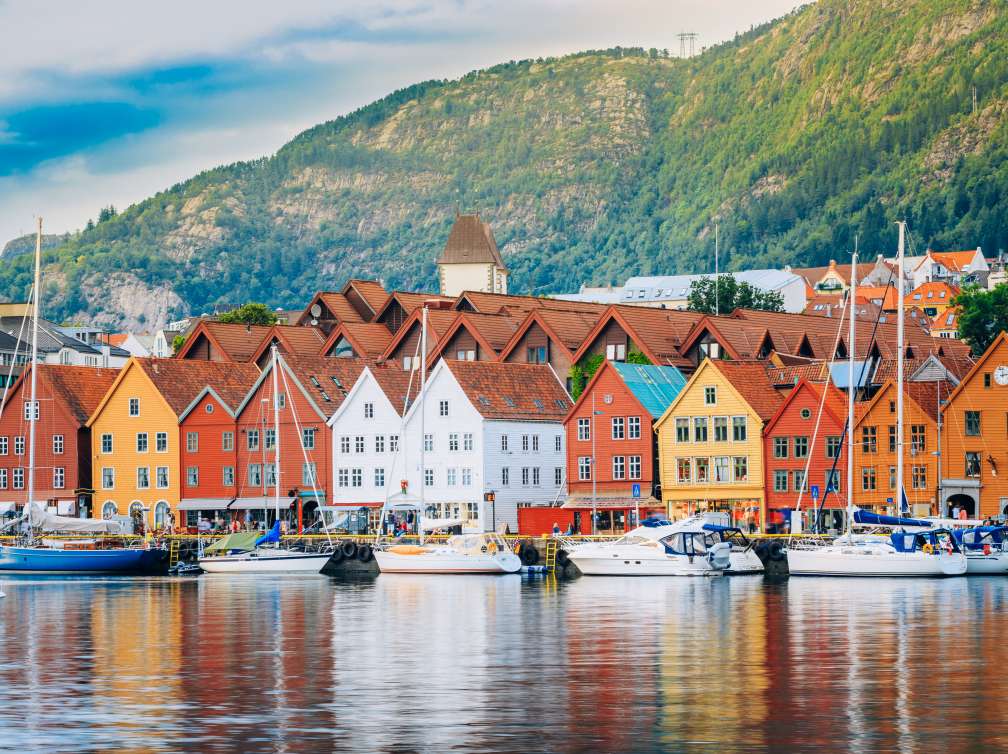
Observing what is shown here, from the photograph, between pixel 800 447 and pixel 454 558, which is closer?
pixel 454 558

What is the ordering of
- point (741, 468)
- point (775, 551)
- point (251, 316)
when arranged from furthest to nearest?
point (251, 316)
point (741, 468)
point (775, 551)

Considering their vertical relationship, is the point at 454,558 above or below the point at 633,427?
below

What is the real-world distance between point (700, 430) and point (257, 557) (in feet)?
103

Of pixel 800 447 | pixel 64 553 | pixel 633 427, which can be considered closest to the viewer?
pixel 64 553

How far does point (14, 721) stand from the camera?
127 feet

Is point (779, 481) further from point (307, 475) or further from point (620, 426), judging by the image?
point (307, 475)

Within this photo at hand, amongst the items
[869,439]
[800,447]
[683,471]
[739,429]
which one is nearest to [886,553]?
[869,439]

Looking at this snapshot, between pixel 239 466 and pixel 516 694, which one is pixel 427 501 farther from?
pixel 516 694

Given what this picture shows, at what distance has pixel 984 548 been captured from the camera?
92312 mm

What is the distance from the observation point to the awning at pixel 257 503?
12575 cm

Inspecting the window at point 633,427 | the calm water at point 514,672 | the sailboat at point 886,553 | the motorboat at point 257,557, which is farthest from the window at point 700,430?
the calm water at point 514,672

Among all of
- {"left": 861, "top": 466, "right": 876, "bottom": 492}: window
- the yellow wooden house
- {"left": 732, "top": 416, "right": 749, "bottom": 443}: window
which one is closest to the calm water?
{"left": 861, "top": 466, "right": 876, "bottom": 492}: window

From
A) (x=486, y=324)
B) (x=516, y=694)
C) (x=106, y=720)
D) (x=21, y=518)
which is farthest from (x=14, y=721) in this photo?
(x=486, y=324)

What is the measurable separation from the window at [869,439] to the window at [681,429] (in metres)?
11.6
